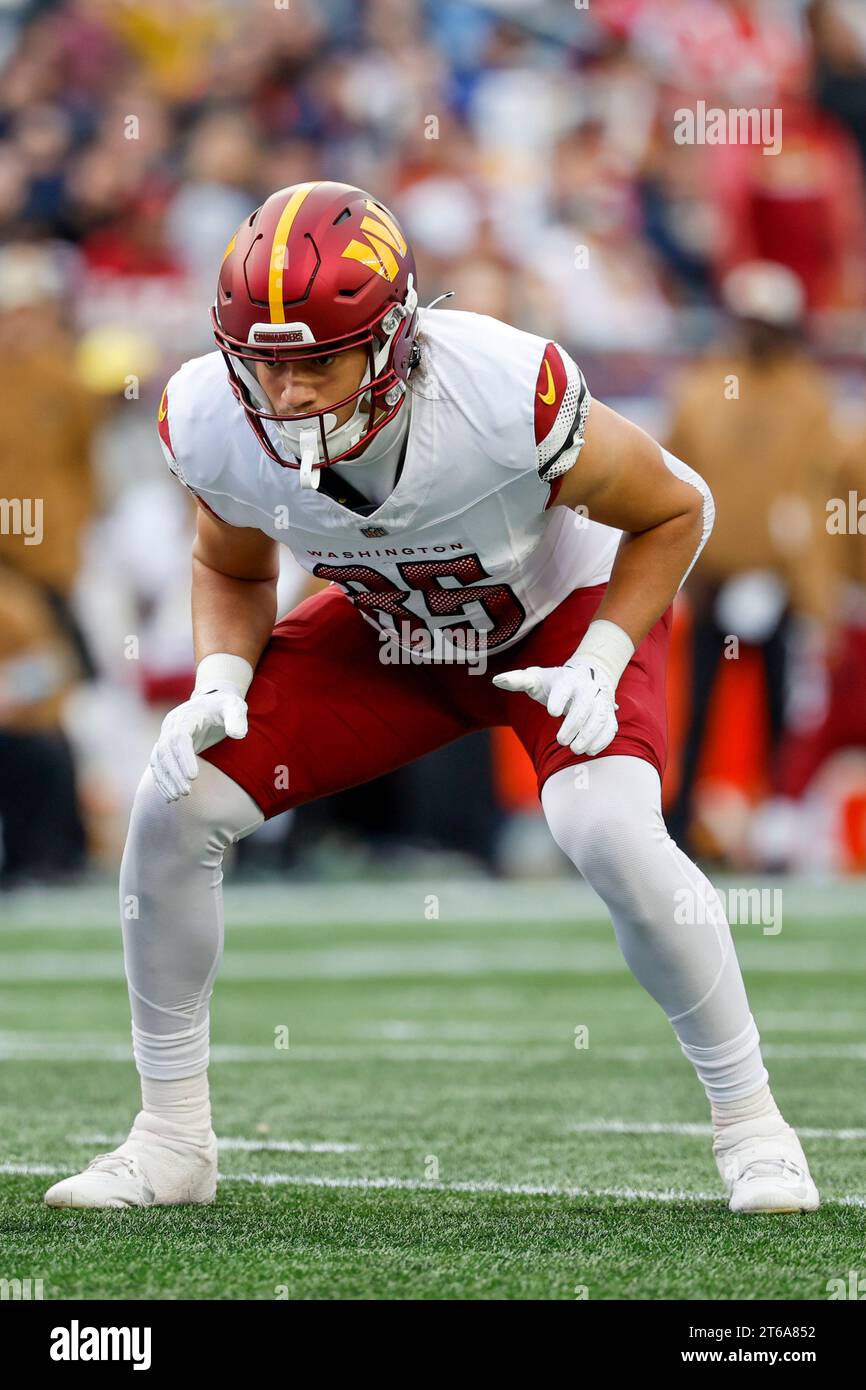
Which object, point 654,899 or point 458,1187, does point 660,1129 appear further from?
point 654,899

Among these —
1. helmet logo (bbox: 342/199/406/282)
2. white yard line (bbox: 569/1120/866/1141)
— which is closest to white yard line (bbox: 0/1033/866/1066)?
white yard line (bbox: 569/1120/866/1141)

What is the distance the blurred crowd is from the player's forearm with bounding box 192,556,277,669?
16.7 feet

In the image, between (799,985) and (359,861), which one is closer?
(799,985)

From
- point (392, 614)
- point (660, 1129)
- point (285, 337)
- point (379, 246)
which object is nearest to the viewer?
point (285, 337)

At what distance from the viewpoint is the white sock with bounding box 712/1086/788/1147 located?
360 cm

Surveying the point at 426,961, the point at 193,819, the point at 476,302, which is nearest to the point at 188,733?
the point at 193,819

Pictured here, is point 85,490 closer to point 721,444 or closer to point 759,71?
point 721,444

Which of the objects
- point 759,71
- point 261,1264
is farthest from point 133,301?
point 261,1264

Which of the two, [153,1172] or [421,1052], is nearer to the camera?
[153,1172]

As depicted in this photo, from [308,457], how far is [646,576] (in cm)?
65

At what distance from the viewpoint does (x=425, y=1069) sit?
17.6 feet

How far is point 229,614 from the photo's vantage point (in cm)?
374
